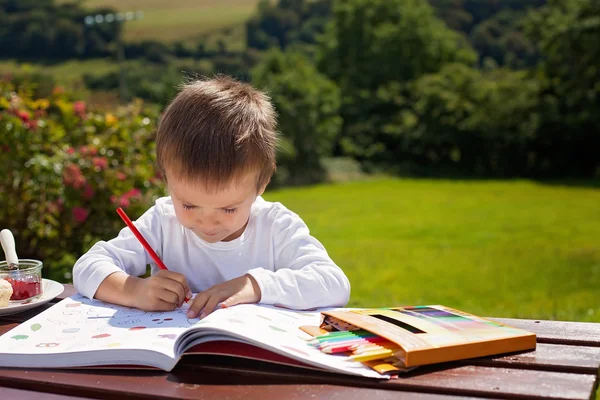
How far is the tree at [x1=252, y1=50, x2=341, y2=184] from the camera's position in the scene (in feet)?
53.3

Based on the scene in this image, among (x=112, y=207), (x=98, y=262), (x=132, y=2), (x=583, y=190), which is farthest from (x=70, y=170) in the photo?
(x=132, y=2)

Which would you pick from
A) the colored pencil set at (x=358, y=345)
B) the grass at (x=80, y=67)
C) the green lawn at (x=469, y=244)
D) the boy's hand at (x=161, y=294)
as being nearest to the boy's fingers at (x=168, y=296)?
the boy's hand at (x=161, y=294)

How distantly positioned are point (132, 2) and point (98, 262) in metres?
29.1

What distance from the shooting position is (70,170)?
14.1 ft

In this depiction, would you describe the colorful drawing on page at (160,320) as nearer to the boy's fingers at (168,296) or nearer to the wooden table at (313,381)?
the boy's fingers at (168,296)

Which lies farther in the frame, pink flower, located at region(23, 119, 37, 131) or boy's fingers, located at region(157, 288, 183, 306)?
pink flower, located at region(23, 119, 37, 131)

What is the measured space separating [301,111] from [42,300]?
1476 cm

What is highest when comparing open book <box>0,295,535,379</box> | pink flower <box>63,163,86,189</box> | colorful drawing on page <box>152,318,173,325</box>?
open book <box>0,295,535,379</box>

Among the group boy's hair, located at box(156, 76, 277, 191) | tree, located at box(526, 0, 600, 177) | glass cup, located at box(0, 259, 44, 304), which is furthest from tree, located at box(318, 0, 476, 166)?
glass cup, located at box(0, 259, 44, 304)

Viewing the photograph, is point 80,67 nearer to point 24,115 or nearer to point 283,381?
point 24,115

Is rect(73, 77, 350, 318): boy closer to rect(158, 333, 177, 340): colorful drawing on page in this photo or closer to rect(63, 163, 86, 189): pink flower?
rect(158, 333, 177, 340): colorful drawing on page

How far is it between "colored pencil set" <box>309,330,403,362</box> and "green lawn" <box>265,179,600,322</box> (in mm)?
→ 3199

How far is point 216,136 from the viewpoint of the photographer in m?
1.66

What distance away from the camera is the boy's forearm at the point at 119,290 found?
1.64m
